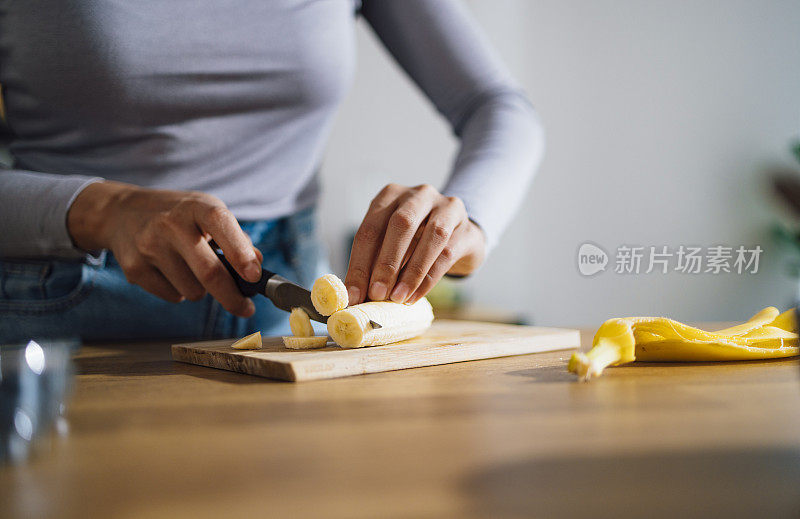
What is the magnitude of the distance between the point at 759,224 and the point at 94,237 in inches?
130

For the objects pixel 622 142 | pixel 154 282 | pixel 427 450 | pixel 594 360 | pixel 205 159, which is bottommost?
pixel 427 450

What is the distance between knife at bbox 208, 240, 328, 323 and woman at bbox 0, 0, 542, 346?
4 centimetres

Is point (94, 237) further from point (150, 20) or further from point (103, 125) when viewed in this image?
point (150, 20)

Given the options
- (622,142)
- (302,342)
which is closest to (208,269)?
(302,342)

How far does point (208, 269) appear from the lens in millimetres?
900

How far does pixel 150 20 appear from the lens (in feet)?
3.34

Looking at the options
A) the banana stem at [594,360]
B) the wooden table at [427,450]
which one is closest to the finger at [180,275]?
the wooden table at [427,450]

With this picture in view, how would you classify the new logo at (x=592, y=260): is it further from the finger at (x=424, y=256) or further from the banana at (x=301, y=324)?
the banana at (x=301, y=324)

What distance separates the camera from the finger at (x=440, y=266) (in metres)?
0.95

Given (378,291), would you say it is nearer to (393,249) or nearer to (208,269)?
(393,249)

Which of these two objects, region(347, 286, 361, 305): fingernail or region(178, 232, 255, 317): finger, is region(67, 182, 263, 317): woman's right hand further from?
region(347, 286, 361, 305): fingernail

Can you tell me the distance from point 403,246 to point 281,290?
19 cm

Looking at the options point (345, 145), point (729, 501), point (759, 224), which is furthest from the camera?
point (345, 145)

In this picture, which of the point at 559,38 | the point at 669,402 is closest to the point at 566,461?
the point at 669,402
